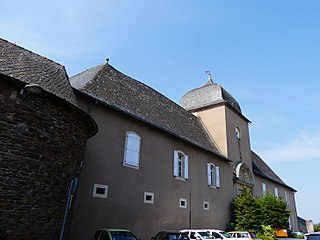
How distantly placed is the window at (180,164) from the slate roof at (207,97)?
26.1 feet

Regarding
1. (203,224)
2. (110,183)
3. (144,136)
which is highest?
(144,136)

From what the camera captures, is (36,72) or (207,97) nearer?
(36,72)

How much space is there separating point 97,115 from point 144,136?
121 inches

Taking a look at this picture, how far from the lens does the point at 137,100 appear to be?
16844 mm

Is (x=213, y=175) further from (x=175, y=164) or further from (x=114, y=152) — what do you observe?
(x=114, y=152)

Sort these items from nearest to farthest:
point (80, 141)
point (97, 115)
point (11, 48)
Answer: point (80, 141) < point (11, 48) < point (97, 115)

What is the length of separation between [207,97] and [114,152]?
1381cm

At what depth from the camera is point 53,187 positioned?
8273 millimetres

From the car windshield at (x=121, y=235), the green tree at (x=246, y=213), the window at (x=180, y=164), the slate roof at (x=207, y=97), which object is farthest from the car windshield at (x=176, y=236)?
the slate roof at (x=207, y=97)

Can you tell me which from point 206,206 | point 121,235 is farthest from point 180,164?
point 121,235

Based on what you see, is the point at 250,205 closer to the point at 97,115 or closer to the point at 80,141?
the point at 97,115

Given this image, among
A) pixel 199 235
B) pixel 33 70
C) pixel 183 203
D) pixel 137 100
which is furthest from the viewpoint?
pixel 137 100

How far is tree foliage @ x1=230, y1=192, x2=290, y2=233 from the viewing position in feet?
62.1

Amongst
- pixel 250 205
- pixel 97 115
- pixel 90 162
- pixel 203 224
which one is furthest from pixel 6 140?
pixel 250 205
